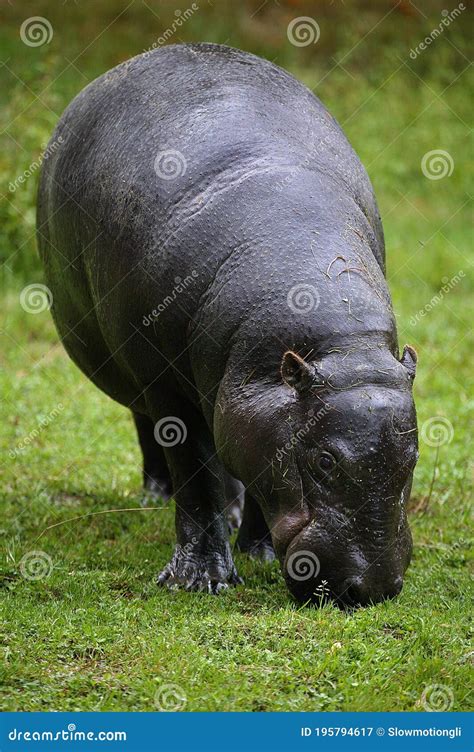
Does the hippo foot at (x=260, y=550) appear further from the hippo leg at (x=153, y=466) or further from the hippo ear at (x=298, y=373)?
the hippo ear at (x=298, y=373)

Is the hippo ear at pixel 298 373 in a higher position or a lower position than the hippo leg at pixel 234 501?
higher

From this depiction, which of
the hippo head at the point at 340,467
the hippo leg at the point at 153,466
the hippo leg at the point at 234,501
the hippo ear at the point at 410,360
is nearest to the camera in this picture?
the hippo head at the point at 340,467

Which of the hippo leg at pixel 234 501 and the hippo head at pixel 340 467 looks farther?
the hippo leg at pixel 234 501

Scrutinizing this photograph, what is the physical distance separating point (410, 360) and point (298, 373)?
1.98 ft

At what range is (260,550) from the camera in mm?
6766

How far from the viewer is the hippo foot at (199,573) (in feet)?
19.7

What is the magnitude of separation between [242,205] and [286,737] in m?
2.53

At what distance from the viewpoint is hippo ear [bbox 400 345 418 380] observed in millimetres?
5277

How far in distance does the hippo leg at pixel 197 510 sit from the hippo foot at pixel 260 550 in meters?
0.55

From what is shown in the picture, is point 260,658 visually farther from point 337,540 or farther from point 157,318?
point 157,318

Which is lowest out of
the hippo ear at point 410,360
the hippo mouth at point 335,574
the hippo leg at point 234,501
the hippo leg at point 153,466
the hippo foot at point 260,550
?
the hippo leg at point 153,466

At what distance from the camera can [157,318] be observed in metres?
5.75

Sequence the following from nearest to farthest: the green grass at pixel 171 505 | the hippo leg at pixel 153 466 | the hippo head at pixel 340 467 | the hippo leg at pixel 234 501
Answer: the green grass at pixel 171 505
the hippo head at pixel 340 467
the hippo leg at pixel 234 501
the hippo leg at pixel 153 466

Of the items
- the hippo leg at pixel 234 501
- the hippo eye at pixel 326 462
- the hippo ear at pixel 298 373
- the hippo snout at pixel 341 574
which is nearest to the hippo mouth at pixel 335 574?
the hippo snout at pixel 341 574
